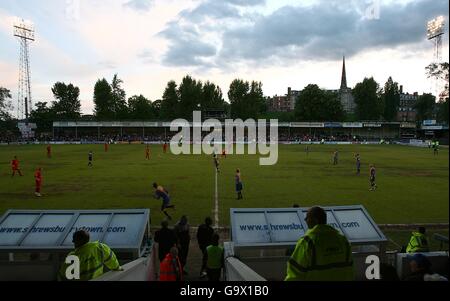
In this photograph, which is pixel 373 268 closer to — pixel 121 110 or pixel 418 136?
pixel 418 136

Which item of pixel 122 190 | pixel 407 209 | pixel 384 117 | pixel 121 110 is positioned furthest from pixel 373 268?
pixel 384 117

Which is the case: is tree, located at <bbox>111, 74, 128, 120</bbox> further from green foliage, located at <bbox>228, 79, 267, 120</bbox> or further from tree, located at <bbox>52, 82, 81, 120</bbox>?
green foliage, located at <bbox>228, 79, 267, 120</bbox>

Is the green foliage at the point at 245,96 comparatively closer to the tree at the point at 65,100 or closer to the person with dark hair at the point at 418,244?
the tree at the point at 65,100

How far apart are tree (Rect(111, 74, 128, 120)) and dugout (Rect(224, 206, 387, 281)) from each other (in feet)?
375

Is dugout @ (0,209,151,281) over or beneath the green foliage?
beneath

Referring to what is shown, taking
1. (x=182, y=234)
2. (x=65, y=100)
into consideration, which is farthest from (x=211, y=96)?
(x=182, y=234)

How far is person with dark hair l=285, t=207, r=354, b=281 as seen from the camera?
3789 millimetres

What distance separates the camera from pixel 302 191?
22.7m

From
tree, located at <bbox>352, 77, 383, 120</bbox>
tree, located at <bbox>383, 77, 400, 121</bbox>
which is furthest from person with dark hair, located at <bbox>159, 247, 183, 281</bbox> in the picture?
tree, located at <bbox>383, 77, 400, 121</bbox>

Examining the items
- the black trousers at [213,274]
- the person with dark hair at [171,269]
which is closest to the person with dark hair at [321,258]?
the person with dark hair at [171,269]

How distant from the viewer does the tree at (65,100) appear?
117812 mm

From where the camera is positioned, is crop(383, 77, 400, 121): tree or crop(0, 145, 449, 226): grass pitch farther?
crop(383, 77, 400, 121): tree
